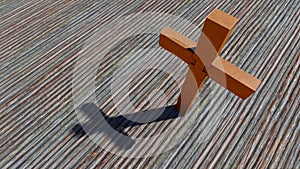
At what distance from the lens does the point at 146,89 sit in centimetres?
879

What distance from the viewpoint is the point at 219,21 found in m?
5.99

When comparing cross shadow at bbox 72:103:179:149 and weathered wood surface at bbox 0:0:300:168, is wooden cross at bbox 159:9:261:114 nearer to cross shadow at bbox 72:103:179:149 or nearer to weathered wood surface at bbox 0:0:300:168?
cross shadow at bbox 72:103:179:149

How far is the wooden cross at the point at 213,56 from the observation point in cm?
606

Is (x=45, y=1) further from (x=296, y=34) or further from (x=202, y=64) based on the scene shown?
(x=296, y=34)

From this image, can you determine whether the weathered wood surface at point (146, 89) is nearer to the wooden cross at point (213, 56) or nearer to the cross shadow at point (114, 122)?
the cross shadow at point (114, 122)

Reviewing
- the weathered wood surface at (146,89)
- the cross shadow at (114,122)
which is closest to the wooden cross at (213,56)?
the cross shadow at (114,122)

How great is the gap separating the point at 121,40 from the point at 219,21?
496 centimetres

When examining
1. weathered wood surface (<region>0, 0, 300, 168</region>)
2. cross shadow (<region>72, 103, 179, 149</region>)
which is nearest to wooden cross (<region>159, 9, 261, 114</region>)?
cross shadow (<region>72, 103, 179, 149</region>)

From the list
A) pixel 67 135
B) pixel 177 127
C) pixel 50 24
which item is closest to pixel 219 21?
pixel 177 127

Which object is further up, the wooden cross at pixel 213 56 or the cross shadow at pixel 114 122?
the wooden cross at pixel 213 56

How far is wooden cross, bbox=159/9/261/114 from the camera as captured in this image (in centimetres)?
606

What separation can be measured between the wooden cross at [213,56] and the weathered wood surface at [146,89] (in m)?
1.58

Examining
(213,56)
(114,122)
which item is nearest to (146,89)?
(114,122)

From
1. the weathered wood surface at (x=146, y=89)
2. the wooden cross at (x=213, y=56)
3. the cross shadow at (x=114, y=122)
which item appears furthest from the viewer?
the cross shadow at (x=114, y=122)
